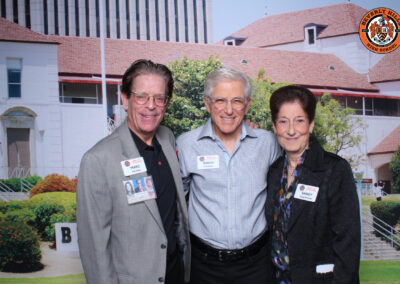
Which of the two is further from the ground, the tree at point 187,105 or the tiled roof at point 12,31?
the tiled roof at point 12,31

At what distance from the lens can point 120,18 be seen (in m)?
4.39

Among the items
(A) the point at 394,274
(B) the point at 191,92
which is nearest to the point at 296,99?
(B) the point at 191,92

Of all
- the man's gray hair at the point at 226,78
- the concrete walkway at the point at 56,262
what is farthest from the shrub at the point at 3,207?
the man's gray hair at the point at 226,78

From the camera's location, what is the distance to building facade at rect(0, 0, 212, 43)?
423cm

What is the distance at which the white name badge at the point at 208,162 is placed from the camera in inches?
96.1

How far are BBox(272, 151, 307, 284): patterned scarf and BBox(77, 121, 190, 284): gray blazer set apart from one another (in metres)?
0.64

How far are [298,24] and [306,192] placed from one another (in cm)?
338

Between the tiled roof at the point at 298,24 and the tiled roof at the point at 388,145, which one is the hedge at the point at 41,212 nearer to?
the tiled roof at the point at 298,24

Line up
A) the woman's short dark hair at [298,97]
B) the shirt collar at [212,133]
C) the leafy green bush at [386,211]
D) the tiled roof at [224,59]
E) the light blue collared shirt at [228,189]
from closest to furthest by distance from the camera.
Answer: the woman's short dark hair at [298,97]
the light blue collared shirt at [228,189]
the shirt collar at [212,133]
the tiled roof at [224,59]
the leafy green bush at [386,211]

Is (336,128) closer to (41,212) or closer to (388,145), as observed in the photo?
(388,145)

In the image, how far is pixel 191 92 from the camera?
4414 millimetres

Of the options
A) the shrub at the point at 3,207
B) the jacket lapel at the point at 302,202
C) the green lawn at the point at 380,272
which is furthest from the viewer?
the green lawn at the point at 380,272

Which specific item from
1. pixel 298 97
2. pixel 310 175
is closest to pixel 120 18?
pixel 298 97

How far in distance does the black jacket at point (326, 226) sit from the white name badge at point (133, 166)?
0.84 meters
